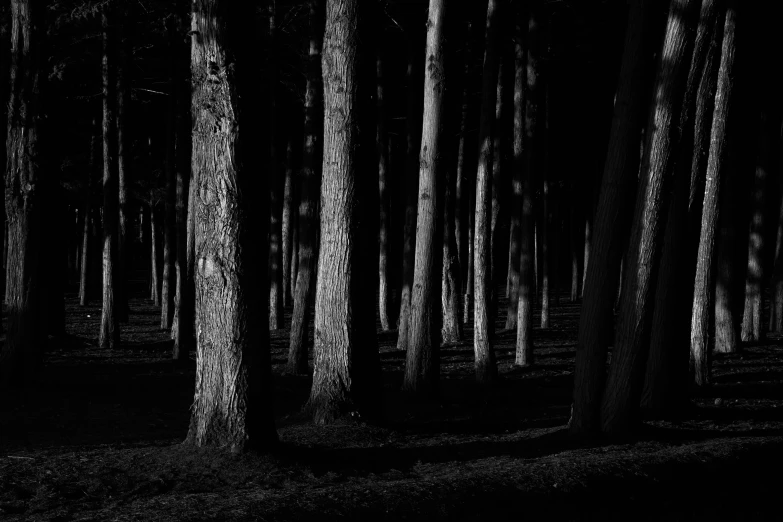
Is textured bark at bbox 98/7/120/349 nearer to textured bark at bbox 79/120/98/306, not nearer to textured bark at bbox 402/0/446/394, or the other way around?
textured bark at bbox 402/0/446/394

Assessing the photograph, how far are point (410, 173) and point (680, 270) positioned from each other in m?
11.3

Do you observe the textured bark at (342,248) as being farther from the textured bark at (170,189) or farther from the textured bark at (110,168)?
the textured bark at (170,189)

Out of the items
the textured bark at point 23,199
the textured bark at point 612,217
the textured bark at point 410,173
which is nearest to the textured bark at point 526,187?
the textured bark at point 410,173

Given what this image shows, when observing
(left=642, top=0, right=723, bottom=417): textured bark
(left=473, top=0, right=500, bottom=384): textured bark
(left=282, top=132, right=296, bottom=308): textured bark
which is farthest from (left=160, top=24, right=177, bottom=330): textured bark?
(left=642, top=0, right=723, bottom=417): textured bark

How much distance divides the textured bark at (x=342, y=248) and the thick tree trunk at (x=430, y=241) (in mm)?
2912

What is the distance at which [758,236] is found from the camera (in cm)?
2316

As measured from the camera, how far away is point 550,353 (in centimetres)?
1975

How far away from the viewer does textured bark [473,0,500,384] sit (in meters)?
14.7

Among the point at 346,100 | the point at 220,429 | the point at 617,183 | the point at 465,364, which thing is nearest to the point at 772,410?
the point at 617,183

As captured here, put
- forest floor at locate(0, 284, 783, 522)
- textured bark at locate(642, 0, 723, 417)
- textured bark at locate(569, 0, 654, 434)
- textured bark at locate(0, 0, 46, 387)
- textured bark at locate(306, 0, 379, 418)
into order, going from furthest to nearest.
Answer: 1. textured bark at locate(0, 0, 46, 387)
2. textured bark at locate(642, 0, 723, 417)
3. textured bark at locate(306, 0, 379, 418)
4. textured bark at locate(569, 0, 654, 434)
5. forest floor at locate(0, 284, 783, 522)

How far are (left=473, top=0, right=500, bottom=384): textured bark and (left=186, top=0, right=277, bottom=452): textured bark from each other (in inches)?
272

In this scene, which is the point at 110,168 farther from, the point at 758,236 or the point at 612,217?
the point at 758,236

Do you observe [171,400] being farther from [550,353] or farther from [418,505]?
[550,353]

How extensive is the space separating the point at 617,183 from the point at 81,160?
2429 cm
